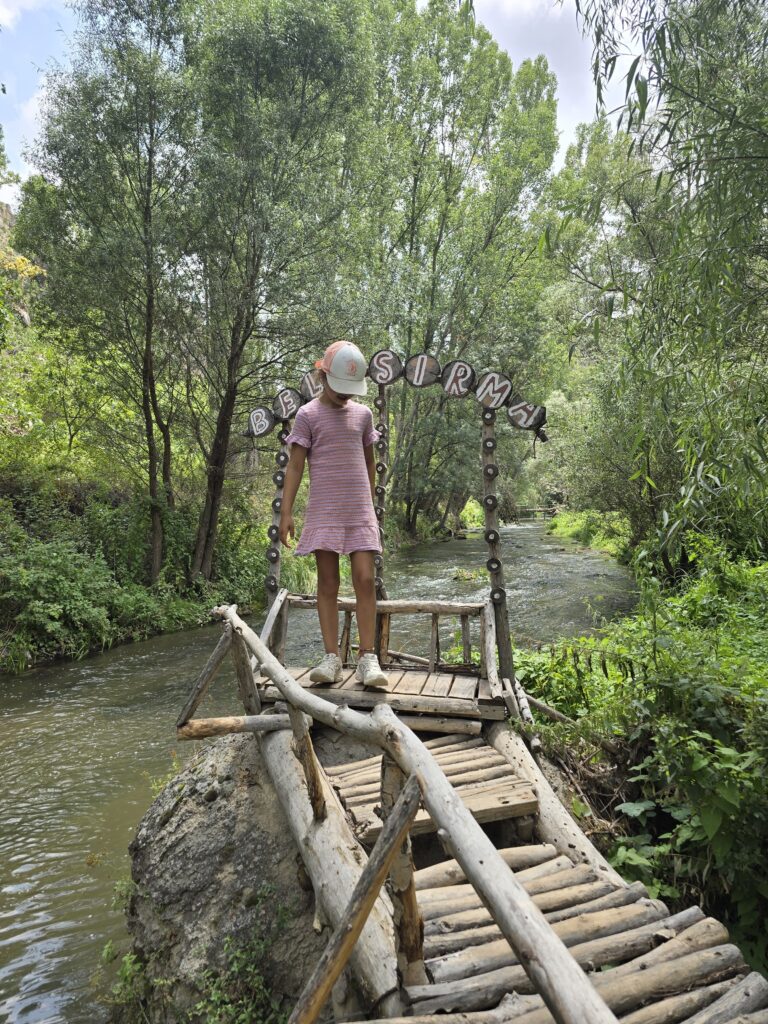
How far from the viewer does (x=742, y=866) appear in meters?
2.98

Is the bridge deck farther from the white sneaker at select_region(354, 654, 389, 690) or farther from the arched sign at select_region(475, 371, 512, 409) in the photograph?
the arched sign at select_region(475, 371, 512, 409)

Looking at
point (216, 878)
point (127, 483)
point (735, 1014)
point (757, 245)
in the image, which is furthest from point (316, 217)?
point (735, 1014)

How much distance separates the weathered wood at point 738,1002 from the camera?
1942 mm

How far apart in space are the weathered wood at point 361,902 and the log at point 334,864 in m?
0.36

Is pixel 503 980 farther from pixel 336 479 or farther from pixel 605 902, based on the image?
pixel 336 479

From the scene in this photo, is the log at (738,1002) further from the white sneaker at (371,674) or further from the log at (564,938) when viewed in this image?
the white sneaker at (371,674)

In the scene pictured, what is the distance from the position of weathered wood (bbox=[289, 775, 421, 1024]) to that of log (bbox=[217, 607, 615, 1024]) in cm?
6

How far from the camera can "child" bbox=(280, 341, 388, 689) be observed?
13.5 ft

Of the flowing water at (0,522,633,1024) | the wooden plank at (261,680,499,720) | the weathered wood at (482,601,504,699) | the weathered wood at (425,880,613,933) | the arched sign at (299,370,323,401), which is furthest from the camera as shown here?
the arched sign at (299,370,323,401)

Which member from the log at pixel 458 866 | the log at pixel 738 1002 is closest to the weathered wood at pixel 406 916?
the log at pixel 458 866

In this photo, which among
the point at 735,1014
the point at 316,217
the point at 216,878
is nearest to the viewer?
the point at 735,1014

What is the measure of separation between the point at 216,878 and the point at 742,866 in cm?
258

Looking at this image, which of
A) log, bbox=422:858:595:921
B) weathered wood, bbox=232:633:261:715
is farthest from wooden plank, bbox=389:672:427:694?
log, bbox=422:858:595:921

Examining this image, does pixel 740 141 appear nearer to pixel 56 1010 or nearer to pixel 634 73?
pixel 634 73
